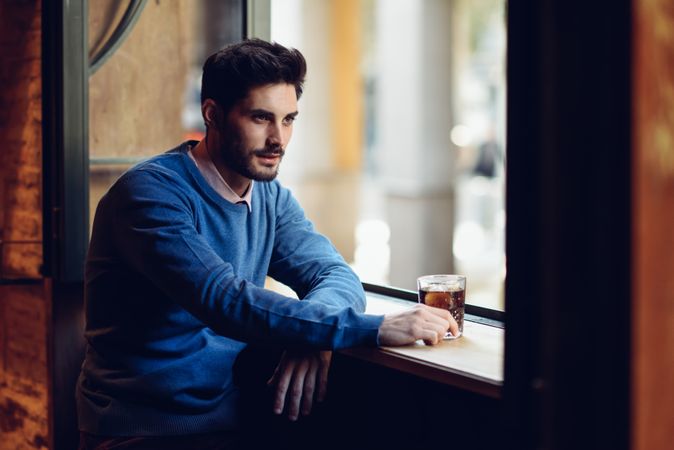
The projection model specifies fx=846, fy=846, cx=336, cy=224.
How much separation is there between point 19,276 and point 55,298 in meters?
0.18

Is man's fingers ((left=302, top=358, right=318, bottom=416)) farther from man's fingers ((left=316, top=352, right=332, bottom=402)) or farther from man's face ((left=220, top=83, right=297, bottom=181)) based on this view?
man's face ((left=220, top=83, right=297, bottom=181))

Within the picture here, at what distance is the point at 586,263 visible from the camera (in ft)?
3.52

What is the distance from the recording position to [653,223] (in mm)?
1104

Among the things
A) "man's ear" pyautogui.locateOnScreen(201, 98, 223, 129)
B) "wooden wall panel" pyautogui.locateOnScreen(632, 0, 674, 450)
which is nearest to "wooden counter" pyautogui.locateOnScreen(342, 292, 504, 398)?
"wooden wall panel" pyautogui.locateOnScreen(632, 0, 674, 450)

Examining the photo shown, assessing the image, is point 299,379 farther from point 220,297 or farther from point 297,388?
point 220,297

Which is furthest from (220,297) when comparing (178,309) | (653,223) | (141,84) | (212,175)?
(141,84)

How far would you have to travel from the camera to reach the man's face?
6.48 ft

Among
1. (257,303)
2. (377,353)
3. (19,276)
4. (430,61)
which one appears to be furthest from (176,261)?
(430,61)

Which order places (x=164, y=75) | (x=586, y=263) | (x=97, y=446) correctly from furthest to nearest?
(x=164, y=75)
(x=97, y=446)
(x=586, y=263)

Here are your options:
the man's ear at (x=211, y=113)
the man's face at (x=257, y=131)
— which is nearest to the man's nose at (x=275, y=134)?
the man's face at (x=257, y=131)

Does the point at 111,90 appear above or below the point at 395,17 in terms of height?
below

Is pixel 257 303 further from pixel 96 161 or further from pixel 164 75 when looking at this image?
pixel 164 75

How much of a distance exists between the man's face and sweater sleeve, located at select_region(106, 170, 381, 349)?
10.1 inches

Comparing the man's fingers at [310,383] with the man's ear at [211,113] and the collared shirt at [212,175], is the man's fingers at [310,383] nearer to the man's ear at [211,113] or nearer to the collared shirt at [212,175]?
the collared shirt at [212,175]
